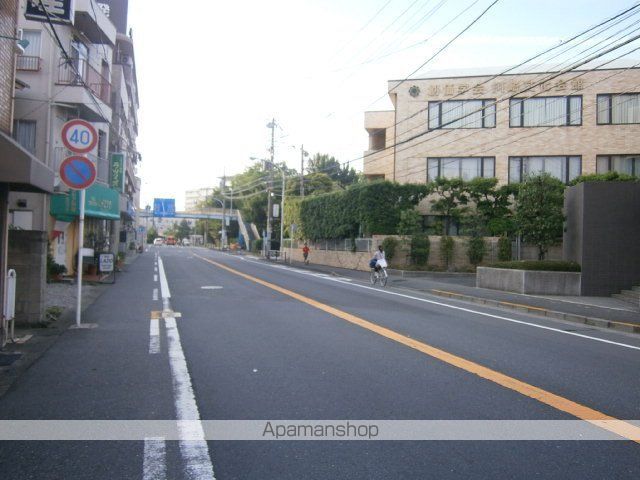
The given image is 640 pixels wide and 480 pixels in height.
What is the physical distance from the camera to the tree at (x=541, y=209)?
24156 mm

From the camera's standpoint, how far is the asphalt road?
14.3 ft

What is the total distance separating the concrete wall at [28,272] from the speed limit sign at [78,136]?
1.74 metres

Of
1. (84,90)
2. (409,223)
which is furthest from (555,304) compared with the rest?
(84,90)

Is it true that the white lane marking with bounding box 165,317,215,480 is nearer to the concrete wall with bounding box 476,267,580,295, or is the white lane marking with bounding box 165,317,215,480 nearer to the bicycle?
the concrete wall with bounding box 476,267,580,295

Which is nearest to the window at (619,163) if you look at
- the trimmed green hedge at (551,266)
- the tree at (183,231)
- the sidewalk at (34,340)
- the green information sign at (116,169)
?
the trimmed green hedge at (551,266)

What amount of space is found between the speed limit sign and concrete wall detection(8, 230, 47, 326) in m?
1.74

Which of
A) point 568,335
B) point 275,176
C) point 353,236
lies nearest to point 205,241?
point 275,176

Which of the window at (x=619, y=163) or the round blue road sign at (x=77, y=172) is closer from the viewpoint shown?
the round blue road sign at (x=77, y=172)

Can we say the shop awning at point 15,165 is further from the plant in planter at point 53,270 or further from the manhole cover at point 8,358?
the plant in planter at point 53,270

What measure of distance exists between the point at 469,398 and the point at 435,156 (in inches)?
1273

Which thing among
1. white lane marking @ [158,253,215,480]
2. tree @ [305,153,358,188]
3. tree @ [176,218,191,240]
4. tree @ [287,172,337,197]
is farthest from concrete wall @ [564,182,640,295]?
tree @ [176,218,191,240]

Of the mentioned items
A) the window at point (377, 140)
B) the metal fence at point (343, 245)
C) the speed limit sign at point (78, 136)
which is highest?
the window at point (377, 140)

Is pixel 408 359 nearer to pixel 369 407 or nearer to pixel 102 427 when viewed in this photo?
pixel 369 407

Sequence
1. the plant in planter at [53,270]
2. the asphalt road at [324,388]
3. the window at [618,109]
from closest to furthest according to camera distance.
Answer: the asphalt road at [324,388]
the plant in planter at [53,270]
the window at [618,109]
